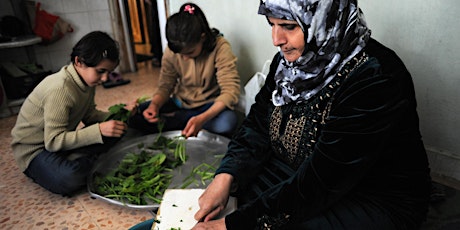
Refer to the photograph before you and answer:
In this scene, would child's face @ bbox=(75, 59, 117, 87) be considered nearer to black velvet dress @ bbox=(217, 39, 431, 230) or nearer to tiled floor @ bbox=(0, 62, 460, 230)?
tiled floor @ bbox=(0, 62, 460, 230)

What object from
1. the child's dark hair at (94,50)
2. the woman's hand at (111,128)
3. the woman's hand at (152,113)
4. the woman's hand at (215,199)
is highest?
→ the child's dark hair at (94,50)

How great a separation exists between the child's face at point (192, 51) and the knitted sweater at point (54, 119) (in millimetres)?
530

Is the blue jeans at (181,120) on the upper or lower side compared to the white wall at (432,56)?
lower

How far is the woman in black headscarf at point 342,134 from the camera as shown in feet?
2.88

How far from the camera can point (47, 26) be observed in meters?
3.02

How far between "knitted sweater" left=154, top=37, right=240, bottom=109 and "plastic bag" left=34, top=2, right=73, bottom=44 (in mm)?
1622

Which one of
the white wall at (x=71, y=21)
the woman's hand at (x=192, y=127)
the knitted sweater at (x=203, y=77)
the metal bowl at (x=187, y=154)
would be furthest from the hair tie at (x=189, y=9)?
the white wall at (x=71, y=21)

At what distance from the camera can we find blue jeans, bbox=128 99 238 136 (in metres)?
2.03

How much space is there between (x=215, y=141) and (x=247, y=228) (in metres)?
1.02

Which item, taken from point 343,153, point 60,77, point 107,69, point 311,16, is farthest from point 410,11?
point 60,77

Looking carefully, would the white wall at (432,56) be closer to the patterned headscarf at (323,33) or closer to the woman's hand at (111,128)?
the patterned headscarf at (323,33)

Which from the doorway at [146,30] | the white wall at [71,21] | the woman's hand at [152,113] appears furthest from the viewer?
the doorway at [146,30]

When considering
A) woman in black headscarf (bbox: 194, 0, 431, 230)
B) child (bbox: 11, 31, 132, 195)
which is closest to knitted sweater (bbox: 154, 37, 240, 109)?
child (bbox: 11, 31, 132, 195)

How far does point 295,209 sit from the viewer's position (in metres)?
0.95
